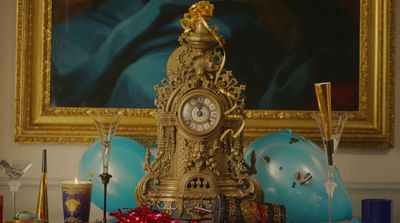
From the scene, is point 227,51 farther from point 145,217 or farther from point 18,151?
point 145,217

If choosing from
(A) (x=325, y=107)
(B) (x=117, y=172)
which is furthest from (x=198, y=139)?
(A) (x=325, y=107)

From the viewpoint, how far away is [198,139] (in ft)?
13.8

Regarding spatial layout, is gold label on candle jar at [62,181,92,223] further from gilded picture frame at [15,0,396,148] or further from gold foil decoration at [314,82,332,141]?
gold foil decoration at [314,82,332,141]

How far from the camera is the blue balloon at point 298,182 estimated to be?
4.29m

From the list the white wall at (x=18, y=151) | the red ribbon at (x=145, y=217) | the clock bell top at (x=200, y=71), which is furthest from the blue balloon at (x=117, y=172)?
the white wall at (x=18, y=151)

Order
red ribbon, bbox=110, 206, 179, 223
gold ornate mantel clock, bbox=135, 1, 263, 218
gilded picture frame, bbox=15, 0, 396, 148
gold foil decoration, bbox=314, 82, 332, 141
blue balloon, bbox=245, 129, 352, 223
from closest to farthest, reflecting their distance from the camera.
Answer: red ribbon, bbox=110, 206, 179, 223
gold foil decoration, bbox=314, 82, 332, 141
gold ornate mantel clock, bbox=135, 1, 263, 218
blue balloon, bbox=245, 129, 352, 223
gilded picture frame, bbox=15, 0, 396, 148

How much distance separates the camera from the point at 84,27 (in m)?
5.18

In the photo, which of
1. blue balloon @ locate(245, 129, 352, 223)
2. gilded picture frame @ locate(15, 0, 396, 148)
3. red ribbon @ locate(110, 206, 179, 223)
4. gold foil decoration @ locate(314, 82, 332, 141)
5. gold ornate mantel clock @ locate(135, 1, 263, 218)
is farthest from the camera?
gilded picture frame @ locate(15, 0, 396, 148)

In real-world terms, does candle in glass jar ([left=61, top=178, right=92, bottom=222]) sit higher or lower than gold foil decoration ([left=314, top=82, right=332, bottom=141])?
lower

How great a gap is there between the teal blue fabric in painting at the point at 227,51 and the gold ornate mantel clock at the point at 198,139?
0.93 metres

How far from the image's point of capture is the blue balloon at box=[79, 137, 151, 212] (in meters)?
4.40

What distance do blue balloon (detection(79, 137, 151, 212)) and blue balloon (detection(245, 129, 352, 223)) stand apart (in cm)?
57

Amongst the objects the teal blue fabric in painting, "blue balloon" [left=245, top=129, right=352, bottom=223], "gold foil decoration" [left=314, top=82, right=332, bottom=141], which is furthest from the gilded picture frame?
"gold foil decoration" [left=314, top=82, right=332, bottom=141]

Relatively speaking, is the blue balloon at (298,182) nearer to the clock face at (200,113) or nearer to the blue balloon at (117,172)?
the clock face at (200,113)
